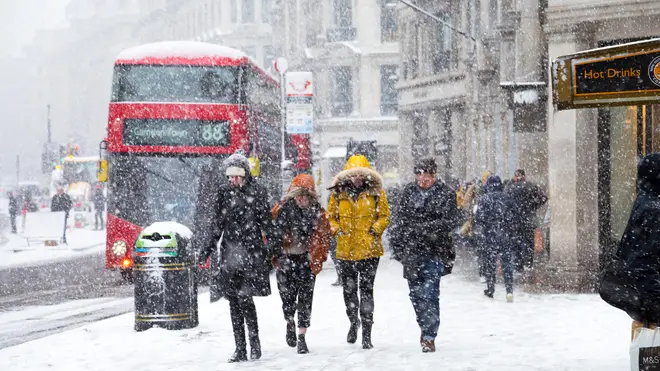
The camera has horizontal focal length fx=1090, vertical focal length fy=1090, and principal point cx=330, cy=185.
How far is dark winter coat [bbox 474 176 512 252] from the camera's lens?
1538 centimetres

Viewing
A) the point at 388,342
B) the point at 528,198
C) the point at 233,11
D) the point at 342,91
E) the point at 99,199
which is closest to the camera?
the point at 388,342

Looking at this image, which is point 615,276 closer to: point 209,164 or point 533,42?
point 209,164

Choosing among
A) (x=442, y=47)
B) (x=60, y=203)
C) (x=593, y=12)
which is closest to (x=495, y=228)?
(x=593, y=12)

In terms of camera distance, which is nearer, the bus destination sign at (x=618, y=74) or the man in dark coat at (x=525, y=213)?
the bus destination sign at (x=618, y=74)

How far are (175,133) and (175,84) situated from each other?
89 cm

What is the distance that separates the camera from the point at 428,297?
10.5 metres

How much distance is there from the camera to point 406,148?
4966cm

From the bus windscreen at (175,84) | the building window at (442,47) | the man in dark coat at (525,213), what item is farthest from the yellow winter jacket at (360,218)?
the building window at (442,47)

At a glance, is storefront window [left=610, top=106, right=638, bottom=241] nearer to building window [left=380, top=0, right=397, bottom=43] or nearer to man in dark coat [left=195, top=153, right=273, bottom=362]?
man in dark coat [left=195, top=153, right=273, bottom=362]

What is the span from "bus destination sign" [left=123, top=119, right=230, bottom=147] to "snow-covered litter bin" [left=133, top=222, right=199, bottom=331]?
5864 millimetres

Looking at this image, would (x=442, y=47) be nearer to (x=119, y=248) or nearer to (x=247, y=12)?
(x=119, y=248)

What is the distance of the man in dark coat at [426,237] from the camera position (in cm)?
1031

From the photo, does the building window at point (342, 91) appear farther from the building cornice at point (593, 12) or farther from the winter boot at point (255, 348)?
the winter boot at point (255, 348)

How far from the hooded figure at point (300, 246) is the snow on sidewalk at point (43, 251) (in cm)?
1700
